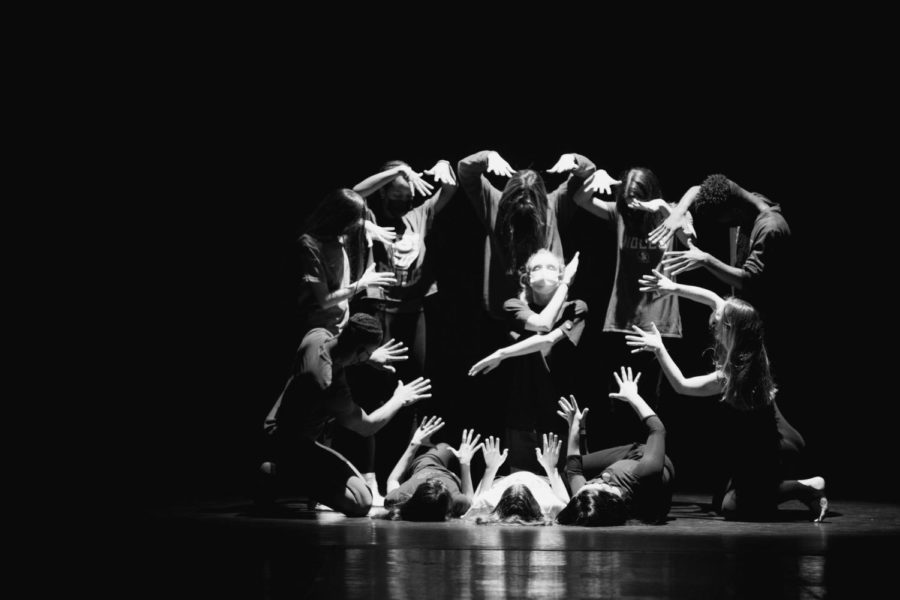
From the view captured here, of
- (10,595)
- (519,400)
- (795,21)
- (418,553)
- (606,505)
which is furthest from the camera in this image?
(795,21)

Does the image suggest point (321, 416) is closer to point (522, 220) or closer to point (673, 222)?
point (522, 220)

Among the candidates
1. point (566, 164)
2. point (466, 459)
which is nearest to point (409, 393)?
point (466, 459)

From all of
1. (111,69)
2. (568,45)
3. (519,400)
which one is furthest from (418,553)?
(111,69)

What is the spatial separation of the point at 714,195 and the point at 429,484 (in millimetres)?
2041

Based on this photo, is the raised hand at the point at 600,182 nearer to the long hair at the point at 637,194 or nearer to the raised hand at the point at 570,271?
the long hair at the point at 637,194

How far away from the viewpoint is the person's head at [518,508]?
4453 millimetres

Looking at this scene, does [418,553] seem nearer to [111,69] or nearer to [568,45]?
[568,45]

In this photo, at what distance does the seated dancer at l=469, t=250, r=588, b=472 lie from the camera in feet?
17.0

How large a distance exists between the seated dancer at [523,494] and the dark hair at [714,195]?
1.37 metres

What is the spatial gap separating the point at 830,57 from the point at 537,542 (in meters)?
3.40

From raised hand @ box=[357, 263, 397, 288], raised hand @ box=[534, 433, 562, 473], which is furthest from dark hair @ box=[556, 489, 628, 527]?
raised hand @ box=[357, 263, 397, 288]

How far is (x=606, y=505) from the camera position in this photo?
4.39 metres

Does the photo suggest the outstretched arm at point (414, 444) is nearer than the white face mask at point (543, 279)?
Yes

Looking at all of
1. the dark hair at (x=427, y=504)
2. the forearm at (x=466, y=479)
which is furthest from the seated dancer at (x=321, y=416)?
the forearm at (x=466, y=479)
